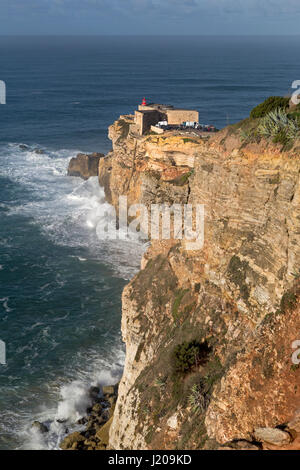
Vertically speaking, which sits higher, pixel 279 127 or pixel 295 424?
pixel 279 127

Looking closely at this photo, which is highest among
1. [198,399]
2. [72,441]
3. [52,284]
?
[198,399]

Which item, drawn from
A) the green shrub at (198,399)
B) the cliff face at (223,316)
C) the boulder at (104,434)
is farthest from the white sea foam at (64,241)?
the green shrub at (198,399)

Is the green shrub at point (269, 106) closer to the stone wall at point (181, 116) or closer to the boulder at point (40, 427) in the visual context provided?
the boulder at point (40, 427)

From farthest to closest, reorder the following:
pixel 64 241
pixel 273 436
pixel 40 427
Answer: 1. pixel 64 241
2. pixel 40 427
3. pixel 273 436

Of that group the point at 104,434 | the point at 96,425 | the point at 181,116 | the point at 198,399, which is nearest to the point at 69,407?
the point at 96,425

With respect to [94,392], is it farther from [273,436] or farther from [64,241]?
[64,241]

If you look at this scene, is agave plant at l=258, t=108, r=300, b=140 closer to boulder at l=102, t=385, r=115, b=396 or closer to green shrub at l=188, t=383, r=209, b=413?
green shrub at l=188, t=383, r=209, b=413
